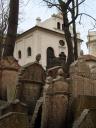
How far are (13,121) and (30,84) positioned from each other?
4.62m

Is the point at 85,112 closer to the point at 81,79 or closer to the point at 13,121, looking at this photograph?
the point at 81,79

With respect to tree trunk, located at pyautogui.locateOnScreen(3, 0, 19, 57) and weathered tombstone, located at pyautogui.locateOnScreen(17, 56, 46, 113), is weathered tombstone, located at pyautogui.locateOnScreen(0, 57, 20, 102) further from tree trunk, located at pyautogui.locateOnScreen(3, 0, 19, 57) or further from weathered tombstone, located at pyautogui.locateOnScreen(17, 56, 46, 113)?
tree trunk, located at pyautogui.locateOnScreen(3, 0, 19, 57)

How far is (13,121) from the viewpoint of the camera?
760 centimetres

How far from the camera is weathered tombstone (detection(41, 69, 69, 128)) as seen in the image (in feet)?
29.8

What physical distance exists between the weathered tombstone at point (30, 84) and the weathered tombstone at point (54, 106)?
2617 mm

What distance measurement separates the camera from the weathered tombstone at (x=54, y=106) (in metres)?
9.08

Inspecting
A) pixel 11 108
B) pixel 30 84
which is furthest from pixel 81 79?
pixel 30 84

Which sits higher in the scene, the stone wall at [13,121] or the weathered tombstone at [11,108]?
the weathered tombstone at [11,108]

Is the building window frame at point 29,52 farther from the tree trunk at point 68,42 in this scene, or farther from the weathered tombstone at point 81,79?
the weathered tombstone at point 81,79

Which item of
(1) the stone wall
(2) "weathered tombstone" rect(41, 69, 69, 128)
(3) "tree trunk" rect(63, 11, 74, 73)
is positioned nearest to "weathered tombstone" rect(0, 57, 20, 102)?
(2) "weathered tombstone" rect(41, 69, 69, 128)

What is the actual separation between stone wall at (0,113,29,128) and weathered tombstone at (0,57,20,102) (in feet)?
12.3

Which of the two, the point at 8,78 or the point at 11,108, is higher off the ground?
the point at 8,78

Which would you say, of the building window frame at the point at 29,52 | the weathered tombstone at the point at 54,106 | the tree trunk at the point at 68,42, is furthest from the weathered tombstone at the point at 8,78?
the building window frame at the point at 29,52

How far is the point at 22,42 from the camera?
49250 mm
